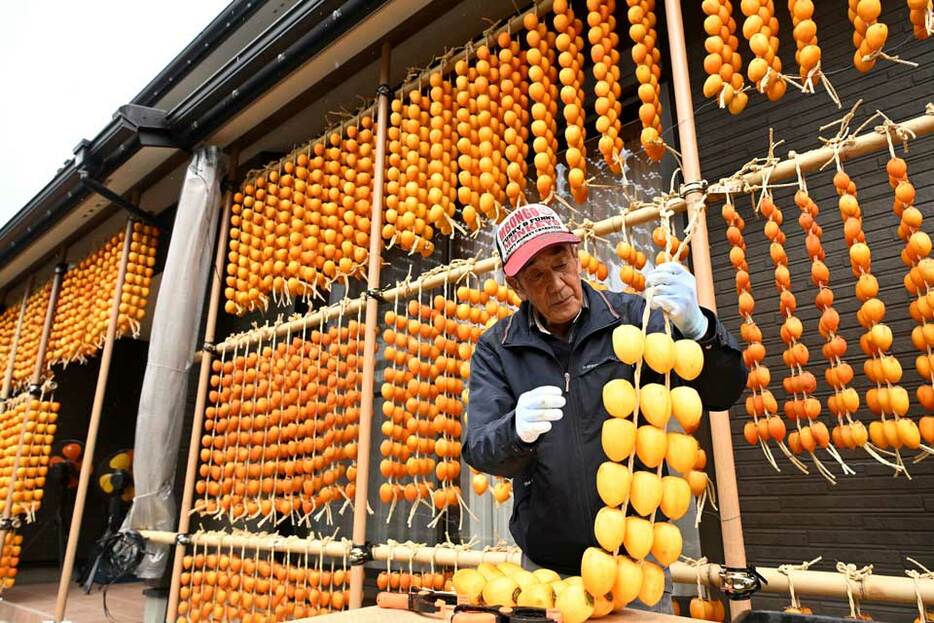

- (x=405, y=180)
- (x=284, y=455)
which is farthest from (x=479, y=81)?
(x=284, y=455)

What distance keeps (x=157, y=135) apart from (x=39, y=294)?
379cm

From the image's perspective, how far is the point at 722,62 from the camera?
7.73 feet

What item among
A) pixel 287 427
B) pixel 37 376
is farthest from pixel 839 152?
pixel 37 376

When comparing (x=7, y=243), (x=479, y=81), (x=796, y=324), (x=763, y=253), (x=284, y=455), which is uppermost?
(x=7, y=243)

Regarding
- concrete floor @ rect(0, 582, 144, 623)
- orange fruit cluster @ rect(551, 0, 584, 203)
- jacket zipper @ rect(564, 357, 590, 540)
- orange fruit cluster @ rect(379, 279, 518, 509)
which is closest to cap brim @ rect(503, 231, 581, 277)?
jacket zipper @ rect(564, 357, 590, 540)

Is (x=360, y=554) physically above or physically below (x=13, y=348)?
below

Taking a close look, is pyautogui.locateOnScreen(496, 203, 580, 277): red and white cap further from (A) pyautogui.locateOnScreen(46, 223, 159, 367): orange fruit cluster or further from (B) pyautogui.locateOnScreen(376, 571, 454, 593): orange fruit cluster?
(A) pyautogui.locateOnScreen(46, 223, 159, 367): orange fruit cluster

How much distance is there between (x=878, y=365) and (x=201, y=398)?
410cm

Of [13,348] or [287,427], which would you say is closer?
[287,427]

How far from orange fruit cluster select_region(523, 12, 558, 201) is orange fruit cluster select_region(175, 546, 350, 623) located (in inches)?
93.4

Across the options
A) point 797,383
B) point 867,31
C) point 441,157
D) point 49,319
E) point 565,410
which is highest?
point 441,157

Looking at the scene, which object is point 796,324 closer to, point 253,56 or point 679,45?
point 679,45

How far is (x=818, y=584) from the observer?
1.81 m

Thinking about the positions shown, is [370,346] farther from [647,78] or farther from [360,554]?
[647,78]
